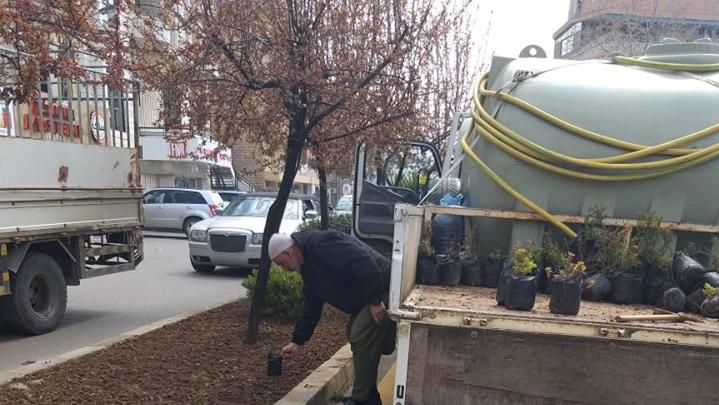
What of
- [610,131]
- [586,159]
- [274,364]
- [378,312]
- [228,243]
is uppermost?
[610,131]

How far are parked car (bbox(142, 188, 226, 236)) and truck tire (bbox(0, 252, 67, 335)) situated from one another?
13480 mm

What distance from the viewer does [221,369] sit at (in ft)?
16.6

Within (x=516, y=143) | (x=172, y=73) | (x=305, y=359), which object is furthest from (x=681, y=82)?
(x=172, y=73)

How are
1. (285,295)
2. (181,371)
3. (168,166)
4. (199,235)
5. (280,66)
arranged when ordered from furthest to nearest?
(168,166) → (199,235) → (285,295) → (280,66) → (181,371)

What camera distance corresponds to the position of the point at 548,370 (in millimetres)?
2844

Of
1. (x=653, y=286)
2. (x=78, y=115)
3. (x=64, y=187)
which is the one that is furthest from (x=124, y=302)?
(x=653, y=286)

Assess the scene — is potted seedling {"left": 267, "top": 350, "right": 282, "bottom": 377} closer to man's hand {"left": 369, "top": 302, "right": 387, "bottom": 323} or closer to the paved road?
man's hand {"left": 369, "top": 302, "right": 387, "bottom": 323}

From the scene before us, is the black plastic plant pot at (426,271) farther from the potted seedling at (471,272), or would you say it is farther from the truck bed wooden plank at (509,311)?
the potted seedling at (471,272)

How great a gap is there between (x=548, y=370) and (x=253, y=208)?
11069 millimetres

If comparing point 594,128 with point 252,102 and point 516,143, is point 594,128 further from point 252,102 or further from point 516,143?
point 252,102

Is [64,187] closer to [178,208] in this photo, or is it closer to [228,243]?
[228,243]

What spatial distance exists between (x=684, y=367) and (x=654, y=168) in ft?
4.69

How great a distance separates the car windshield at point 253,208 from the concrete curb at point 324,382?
7.81 meters

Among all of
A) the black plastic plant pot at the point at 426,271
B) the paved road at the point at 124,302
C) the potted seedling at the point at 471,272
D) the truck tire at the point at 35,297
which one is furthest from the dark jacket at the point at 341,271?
the truck tire at the point at 35,297
